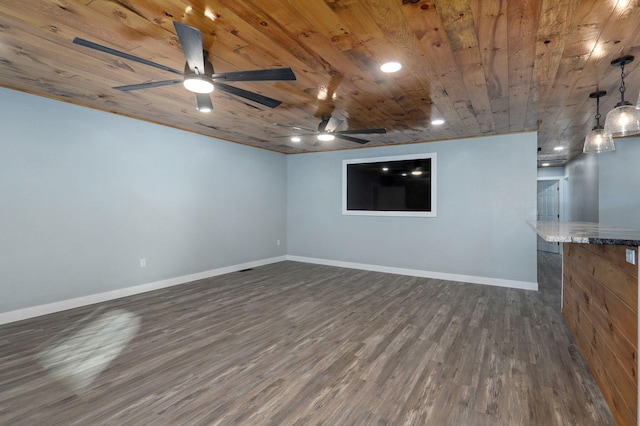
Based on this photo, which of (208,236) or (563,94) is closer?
(563,94)

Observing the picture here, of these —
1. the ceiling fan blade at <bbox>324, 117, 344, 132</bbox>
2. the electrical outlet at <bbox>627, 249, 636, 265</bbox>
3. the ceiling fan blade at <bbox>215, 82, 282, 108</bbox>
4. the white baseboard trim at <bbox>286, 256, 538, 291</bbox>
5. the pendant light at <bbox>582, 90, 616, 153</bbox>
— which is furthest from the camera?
the white baseboard trim at <bbox>286, 256, 538, 291</bbox>

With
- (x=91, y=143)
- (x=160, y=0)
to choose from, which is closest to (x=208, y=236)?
(x=91, y=143)

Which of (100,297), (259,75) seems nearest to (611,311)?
(259,75)

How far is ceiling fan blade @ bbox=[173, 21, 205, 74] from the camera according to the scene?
1.73 meters

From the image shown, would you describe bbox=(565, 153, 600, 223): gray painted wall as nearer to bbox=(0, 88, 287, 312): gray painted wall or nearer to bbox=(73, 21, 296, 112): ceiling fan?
bbox=(73, 21, 296, 112): ceiling fan

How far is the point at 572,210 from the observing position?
7.98 metres

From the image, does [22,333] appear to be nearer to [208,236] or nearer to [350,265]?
[208,236]

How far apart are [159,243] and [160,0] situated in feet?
12.1

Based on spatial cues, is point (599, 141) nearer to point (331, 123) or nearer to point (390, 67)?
point (390, 67)

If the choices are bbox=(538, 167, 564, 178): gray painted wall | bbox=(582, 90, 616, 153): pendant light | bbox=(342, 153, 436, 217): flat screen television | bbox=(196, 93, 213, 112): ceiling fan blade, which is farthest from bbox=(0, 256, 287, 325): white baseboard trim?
bbox=(538, 167, 564, 178): gray painted wall

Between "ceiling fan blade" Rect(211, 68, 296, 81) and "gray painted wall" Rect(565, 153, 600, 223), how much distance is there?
6.12 m

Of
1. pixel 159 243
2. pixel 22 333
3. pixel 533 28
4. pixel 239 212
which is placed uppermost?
pixel 533 28

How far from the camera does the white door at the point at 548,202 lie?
877 cm

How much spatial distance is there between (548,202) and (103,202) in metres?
10.8
